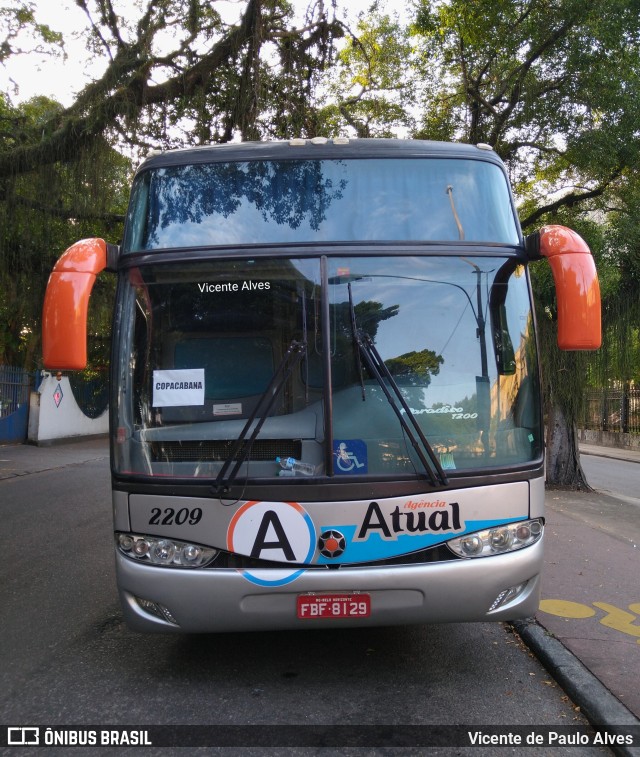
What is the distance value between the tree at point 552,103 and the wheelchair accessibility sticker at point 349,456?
918 centimetres

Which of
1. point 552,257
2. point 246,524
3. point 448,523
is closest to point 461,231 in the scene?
point 552,257

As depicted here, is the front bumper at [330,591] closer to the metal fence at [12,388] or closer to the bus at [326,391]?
the bus at [326,391]

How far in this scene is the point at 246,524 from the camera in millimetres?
3822

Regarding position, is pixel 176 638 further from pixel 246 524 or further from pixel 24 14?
pixel 24 14

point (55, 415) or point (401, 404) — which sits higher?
point (401, 404)

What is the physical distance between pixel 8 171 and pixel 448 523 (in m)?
9.02

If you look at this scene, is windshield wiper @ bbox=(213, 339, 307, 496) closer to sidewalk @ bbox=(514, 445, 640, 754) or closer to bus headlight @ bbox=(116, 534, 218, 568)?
bus headlight @ bbox=(116, 534, 218, 568)

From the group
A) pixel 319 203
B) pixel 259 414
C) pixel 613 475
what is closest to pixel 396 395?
pixel 259 414

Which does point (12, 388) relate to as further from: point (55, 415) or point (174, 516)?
point (174, 516)

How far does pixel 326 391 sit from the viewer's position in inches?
156

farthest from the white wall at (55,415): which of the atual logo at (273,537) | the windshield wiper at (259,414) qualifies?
the atual logo at (273,537)

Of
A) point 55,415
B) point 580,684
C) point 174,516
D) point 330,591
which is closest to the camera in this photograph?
point 330,591

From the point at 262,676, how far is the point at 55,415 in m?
21.0

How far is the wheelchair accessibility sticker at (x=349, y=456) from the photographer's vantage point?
3.89 meters
